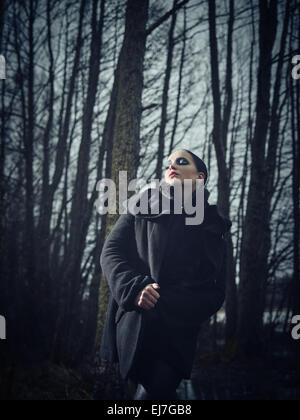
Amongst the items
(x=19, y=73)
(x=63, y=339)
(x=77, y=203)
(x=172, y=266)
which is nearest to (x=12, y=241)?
(x=77, y=203)

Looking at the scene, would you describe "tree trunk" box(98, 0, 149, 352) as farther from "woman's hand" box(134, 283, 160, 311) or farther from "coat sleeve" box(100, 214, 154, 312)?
"woman's hand" box(134, 283, 160, 311)

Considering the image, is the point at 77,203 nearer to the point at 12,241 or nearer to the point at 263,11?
the point at 12,241

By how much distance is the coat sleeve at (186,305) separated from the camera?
1847mm

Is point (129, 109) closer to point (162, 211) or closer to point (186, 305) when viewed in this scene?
point (162, 211)

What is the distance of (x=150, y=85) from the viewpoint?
408 inches

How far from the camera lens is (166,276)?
6.48 ft

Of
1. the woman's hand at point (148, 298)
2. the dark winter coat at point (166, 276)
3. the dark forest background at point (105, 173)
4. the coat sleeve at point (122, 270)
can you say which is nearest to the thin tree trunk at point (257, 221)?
the dark forest background at point (105, 173)

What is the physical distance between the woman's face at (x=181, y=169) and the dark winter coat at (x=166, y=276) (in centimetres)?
24

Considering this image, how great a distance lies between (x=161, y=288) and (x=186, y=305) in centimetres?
18

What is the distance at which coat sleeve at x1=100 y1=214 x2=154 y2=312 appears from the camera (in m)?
1.79

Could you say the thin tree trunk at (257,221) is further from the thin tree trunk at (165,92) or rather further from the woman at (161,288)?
the woman at (161,288)

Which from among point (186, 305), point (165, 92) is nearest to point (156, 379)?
point (186, 305)

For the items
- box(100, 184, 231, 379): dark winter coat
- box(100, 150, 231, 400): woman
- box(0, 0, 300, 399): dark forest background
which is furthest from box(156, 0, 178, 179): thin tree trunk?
box(100, 184, 231, 379): dark winter coat

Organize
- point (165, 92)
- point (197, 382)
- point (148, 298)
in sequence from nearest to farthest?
point (148, 298), point (197, 382), point (165, 92)
